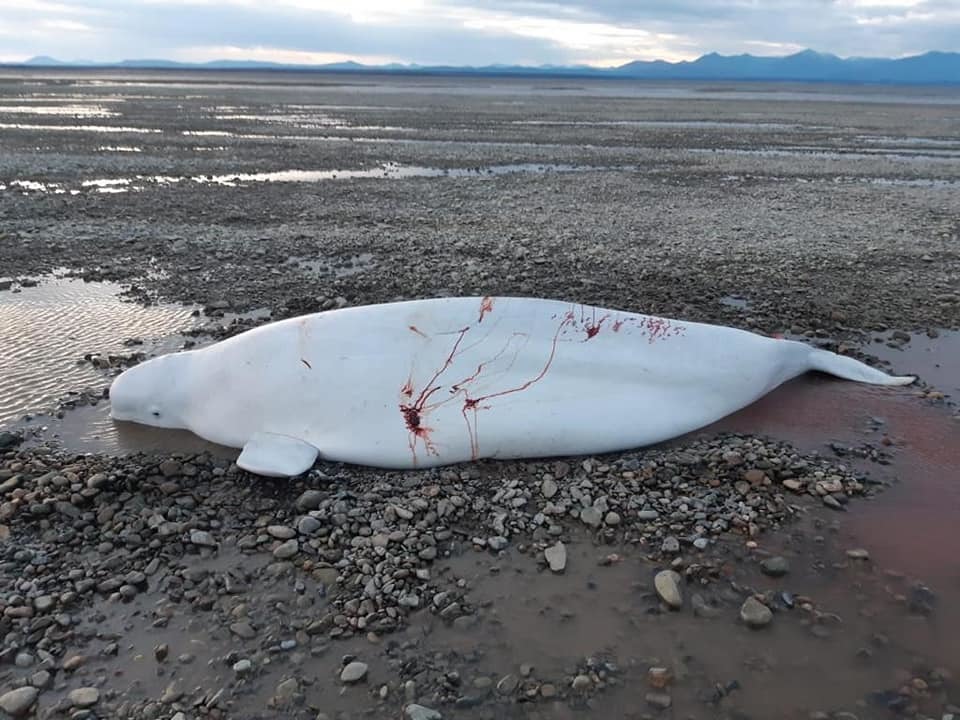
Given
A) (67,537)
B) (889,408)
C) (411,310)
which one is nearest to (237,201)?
(411,310)

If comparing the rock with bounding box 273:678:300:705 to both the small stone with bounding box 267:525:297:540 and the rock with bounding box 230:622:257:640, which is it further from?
the small stone with bounding box 267:525:297:540

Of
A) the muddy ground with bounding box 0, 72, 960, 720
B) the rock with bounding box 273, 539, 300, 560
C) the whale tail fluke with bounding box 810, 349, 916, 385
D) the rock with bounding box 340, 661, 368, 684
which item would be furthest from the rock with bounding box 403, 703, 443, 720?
the whale tail fluke with bounding box 810, 349, 916, 385

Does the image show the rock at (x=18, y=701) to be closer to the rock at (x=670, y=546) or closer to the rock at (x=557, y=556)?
the rock at (x=557, y=556)

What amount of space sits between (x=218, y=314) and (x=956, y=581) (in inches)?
350

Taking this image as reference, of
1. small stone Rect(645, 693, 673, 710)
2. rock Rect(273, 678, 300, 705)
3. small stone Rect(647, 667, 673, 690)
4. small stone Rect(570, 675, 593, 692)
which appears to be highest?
small stone Rect(647, 667, 673, 690)

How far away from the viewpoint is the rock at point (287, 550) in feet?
17.7

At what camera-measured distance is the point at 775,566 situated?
17.2 feet

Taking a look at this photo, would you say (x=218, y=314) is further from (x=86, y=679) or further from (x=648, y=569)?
(x=648, y=569)

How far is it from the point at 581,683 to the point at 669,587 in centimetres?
104

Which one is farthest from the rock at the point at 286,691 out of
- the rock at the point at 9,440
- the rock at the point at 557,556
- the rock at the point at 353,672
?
the rock at the point at 9,440

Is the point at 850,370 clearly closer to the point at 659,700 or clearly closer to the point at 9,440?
the point at 659,700

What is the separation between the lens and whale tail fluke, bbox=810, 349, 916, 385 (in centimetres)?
799

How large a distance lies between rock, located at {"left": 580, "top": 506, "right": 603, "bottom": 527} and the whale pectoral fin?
235 centimetres

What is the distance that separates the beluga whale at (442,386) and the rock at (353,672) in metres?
2.17
